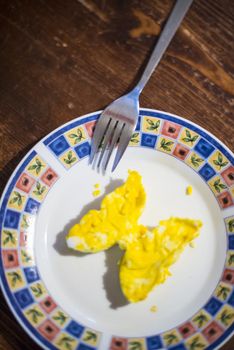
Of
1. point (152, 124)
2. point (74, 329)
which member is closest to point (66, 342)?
point (74, 329)

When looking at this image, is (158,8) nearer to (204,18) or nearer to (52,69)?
(204,18)

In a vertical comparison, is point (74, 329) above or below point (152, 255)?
below

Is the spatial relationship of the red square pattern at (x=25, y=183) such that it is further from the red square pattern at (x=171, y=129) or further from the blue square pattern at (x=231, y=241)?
the blue square pattern at (x=231, y=241)

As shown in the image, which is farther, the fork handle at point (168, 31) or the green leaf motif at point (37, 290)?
the fork handle at point (168, 31)

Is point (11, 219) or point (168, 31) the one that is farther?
point (168, 31)

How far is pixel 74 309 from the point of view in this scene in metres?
1.12

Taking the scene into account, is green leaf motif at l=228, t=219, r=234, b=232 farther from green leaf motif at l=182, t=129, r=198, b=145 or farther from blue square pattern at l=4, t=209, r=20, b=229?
blue square pattern at l=4, t=209, r=20, b=229

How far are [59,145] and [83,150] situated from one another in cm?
6

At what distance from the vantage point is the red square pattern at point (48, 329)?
1.07 meters

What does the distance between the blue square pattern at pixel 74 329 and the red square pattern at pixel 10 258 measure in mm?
190

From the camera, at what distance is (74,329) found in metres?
1.09

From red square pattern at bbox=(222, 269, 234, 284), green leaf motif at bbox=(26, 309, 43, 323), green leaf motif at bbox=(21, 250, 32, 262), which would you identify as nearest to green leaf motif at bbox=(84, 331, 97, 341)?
green leaf motif at bbox=(26, 309, 43, 323)

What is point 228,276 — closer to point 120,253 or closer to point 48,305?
point 120,253

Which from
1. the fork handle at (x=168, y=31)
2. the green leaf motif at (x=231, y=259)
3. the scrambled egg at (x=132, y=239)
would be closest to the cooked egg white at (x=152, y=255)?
the scrambled egg at (x=132, y=239)
